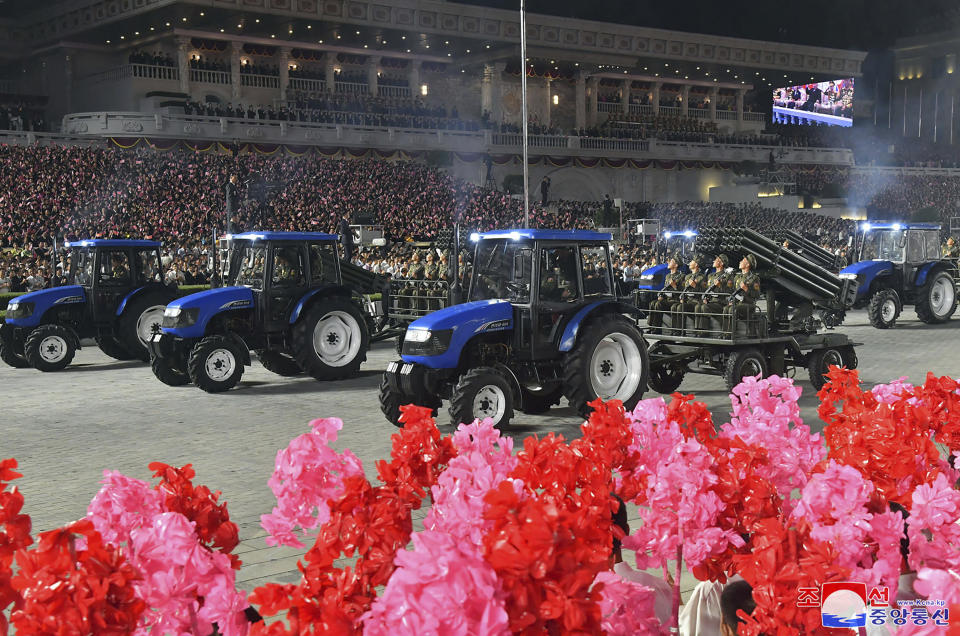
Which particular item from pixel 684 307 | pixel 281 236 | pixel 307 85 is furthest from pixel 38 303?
pixel 307 85

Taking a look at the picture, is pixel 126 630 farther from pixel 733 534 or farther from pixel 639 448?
pixel 639 448

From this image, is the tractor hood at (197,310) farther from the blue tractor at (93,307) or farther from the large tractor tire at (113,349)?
the large tractor tire at (113,349)

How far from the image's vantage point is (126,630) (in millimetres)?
2201

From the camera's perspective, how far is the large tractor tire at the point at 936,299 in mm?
21344

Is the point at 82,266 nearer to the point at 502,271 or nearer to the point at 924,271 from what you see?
the point at 502,271

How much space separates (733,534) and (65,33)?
56.5 m

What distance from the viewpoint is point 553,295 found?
10812 millimetres

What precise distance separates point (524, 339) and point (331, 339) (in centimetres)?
491

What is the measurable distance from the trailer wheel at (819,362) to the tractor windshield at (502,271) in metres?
4.72

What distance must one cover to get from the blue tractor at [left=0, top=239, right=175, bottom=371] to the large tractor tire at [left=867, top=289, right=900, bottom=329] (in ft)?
47.1

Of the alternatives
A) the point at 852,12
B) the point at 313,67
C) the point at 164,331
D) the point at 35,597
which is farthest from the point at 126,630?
the point at 852,12

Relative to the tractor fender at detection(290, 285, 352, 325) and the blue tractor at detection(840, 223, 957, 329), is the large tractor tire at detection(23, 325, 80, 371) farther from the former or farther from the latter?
the blue tractor at detection(840, 223, 957, 329)

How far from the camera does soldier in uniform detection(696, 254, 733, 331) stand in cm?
1261

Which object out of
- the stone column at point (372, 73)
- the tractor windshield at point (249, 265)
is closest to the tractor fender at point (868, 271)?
the tractor windshield at point (249, 265)
